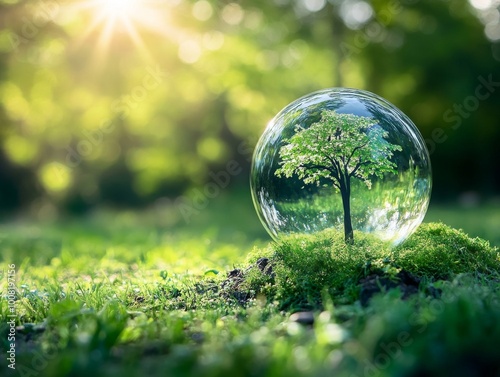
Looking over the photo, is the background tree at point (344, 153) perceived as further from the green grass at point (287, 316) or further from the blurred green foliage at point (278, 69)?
the blurred green foliage at point (278, 69)

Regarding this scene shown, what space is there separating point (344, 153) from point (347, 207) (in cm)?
43

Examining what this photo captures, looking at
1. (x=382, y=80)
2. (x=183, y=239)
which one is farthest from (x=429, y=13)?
(x=183, y=239)

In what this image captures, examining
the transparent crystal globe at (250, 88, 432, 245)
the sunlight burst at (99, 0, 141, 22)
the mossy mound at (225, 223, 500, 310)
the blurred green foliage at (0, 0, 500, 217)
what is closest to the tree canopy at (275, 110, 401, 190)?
the transparent crystal globe at (250, 88, 432, 245)

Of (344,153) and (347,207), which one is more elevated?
(344,153)

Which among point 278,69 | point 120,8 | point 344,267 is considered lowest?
point 344,267

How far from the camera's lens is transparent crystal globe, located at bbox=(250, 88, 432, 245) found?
14.7 feet

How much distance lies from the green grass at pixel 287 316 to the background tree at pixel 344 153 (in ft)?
1.61

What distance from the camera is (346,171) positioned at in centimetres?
449

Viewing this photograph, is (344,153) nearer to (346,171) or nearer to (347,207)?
(346,171)

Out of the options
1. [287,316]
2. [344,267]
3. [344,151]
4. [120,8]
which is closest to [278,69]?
[120,8]

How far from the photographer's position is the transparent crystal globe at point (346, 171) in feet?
14.7

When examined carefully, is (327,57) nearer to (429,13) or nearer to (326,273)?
(429,13)

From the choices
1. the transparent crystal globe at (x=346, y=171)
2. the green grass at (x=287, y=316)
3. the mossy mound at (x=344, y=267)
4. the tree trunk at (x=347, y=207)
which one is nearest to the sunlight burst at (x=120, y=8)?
the green grass at (x=287, y=316)

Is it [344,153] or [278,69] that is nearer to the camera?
[344,153]
